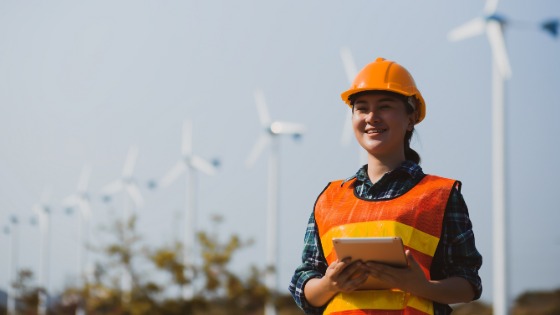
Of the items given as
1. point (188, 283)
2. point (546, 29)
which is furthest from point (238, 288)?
point (546, 29)

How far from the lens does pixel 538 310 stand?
50.0 metres

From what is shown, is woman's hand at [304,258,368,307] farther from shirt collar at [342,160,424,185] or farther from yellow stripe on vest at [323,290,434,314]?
shirt collar at [342,160,424,185]

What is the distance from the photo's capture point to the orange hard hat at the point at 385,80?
4.09m

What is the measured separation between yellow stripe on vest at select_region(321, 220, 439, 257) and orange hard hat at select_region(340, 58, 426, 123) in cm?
55

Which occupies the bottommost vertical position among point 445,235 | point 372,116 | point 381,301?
point 381,301

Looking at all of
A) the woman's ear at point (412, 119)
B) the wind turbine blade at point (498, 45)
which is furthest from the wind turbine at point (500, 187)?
the woman's ear at point (412, 119)

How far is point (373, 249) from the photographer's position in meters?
3.67

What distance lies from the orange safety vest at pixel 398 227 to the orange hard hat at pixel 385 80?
0.39m

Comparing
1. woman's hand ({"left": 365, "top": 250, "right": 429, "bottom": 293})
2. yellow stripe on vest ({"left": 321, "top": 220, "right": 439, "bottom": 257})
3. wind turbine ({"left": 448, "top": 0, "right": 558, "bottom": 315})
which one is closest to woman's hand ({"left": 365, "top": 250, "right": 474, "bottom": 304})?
woman's hand ({"left": 365, "top": 250, "right": 429, "bottom": 293})

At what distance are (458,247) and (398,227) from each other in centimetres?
28

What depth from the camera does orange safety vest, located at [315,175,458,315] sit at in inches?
152

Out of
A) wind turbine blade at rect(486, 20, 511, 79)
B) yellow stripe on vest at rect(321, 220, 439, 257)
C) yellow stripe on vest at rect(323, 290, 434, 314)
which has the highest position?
wind turbine blade at rect(486, 20, 511, 79)

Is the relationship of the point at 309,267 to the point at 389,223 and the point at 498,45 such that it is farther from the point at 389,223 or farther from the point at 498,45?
the point at 498,45

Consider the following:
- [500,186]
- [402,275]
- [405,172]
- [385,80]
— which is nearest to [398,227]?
[402,275]
